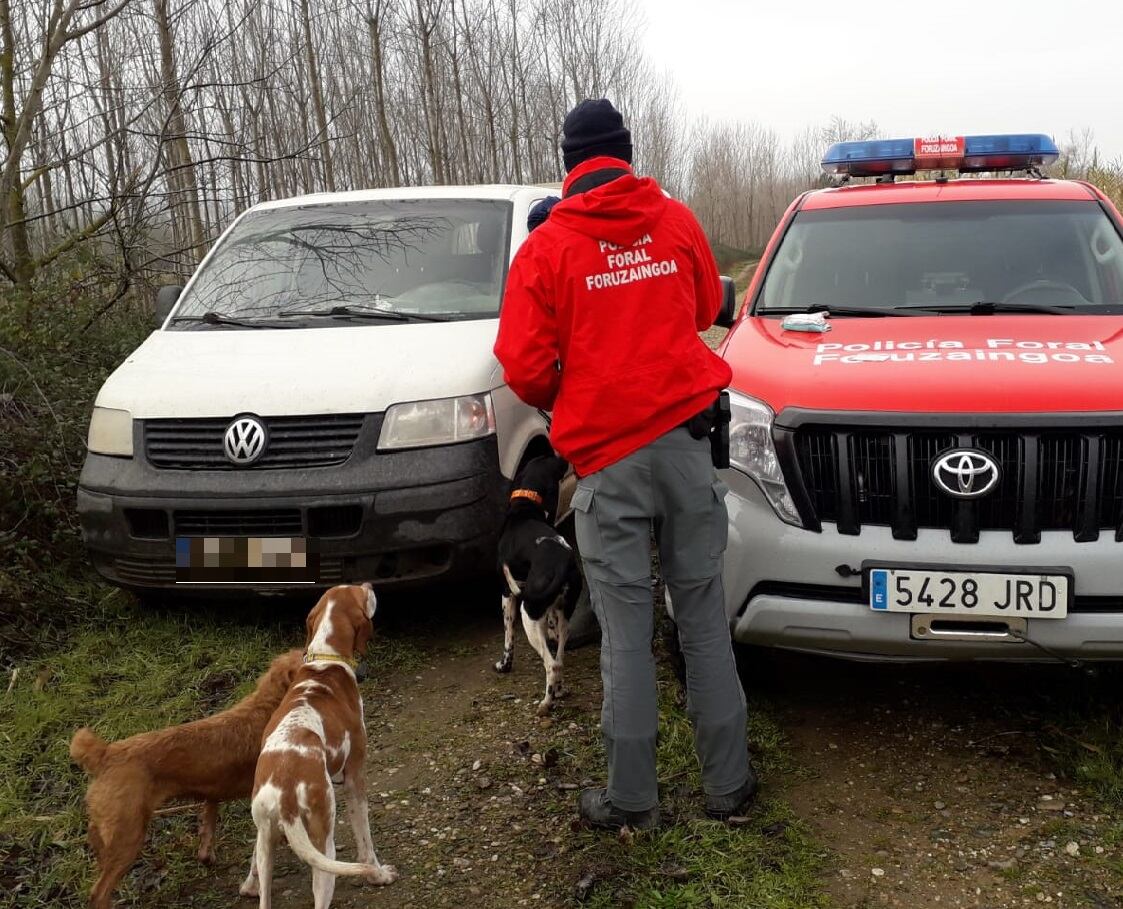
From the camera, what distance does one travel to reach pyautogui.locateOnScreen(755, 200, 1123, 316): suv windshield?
4215mm

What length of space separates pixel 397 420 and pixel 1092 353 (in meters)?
2.63

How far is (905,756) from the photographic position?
3.46 metres

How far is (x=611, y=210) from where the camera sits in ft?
9.27

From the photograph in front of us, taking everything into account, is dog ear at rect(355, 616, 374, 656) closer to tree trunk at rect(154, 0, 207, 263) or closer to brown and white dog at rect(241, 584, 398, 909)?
brown and white dog at rect(241, 584, 398, 909)

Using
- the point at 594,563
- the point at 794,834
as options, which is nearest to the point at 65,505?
the point at 594,563

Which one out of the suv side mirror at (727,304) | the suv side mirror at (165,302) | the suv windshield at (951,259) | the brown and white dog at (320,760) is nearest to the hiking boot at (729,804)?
the brown and white dog at (320,760)

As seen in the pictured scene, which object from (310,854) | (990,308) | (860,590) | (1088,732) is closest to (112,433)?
(310,854)

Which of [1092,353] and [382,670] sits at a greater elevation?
[1092,353]

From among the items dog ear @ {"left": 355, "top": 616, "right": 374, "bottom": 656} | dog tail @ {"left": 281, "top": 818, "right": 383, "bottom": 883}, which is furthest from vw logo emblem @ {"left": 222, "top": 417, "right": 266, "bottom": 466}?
dog tail @ {"left": 281, "top": 818, "right": 383, "bottom": 883}

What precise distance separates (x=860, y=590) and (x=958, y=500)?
40cm

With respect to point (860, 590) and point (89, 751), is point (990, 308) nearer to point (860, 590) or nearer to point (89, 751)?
point (860, 590)

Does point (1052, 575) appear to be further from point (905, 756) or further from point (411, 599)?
point (411, 599)

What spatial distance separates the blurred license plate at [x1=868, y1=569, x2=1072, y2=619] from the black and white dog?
1.32 m

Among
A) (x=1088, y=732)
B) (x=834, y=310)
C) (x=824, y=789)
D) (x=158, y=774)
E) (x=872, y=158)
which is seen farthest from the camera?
(x=872, y=158)
